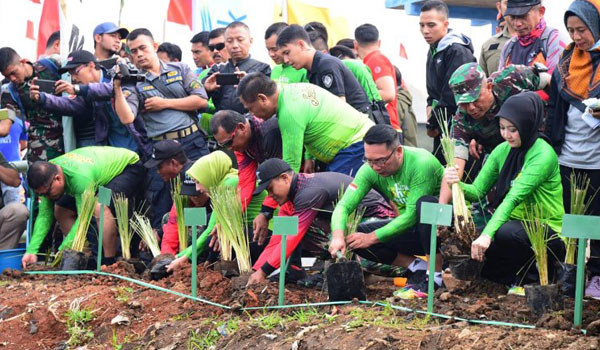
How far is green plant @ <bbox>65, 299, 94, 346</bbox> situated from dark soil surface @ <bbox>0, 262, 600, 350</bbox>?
1 cm

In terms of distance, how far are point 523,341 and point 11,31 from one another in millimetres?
8526

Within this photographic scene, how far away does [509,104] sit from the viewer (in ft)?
17.9

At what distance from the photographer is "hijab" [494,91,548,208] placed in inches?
212

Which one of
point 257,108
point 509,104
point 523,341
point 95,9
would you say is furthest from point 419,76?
point 523,341

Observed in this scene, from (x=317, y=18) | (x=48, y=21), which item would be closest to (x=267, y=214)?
(x=317, y=18)

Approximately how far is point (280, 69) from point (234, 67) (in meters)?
0.52

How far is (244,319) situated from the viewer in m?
5.60

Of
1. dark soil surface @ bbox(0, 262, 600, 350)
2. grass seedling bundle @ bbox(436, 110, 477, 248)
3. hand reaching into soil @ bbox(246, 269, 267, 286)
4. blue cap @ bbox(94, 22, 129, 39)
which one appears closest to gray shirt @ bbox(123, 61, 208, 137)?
blue cap @ bbox(94, 22, 129, 39)

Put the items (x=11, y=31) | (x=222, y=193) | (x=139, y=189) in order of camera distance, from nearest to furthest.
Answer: (x=222, y=193) → (x=139, y=189) → (x=11, y=31)

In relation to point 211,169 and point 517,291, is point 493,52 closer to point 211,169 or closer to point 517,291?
point 211,169

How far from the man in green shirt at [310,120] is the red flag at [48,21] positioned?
4864 mm

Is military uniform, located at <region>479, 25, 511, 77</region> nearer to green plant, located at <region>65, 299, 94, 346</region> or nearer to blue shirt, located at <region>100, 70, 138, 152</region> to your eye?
blue shirt, located at <region>100, 70, 138, 152</region>

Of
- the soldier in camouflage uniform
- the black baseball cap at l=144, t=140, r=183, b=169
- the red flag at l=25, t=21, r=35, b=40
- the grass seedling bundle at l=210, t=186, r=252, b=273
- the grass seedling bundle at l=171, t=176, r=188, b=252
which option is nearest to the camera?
the grass seedling bundle at l=210, t=186, r=252, b=273

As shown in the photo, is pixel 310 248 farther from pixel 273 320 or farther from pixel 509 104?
pixel 509 104
